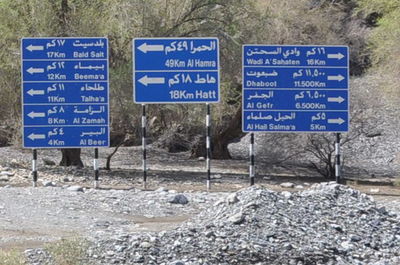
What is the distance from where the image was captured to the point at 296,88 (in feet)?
58.2

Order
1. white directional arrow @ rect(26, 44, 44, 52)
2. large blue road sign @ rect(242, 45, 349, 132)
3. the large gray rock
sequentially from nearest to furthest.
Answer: the large gray rock
white directional arrow @ rect(26, 44, 44, 52)
large blue road sign @ rect(242, 45, 349, 132)

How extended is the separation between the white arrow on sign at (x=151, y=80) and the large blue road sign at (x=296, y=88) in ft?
6.15

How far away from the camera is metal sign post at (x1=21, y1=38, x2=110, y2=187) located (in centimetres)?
1698

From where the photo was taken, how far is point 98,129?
56.6 feet

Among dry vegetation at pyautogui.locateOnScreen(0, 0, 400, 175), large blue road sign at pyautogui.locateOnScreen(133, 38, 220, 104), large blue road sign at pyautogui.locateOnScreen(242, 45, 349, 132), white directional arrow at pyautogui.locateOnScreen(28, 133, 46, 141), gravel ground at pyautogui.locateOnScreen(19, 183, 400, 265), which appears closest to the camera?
gravel ground at pyautogui.locateOnScreen(19, 183, 400, 265)

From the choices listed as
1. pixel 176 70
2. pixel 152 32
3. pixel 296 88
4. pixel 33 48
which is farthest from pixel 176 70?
pixel 152 32

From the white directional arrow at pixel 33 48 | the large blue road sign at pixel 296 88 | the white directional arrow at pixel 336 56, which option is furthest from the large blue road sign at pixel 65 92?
the white directional arrow at pixel 336 56

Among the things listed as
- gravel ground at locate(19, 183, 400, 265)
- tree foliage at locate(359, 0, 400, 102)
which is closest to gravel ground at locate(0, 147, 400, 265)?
gravel ground at locate(19, 183, 400, 265)

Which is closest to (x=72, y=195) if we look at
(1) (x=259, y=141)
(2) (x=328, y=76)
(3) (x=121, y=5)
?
(2) (x=328, y=76)

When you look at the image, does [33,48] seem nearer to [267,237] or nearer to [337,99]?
[337,99]

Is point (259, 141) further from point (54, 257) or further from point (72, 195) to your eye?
point (54, 257)

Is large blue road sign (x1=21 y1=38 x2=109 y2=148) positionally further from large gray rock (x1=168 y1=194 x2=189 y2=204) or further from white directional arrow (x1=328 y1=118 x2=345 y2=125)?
white directional arrow (x1=328 y1=118 x2=345 y2=125)

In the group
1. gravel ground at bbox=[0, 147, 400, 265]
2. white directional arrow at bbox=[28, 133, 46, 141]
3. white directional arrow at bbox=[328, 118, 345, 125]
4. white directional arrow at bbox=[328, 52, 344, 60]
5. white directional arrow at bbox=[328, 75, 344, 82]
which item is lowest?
gravel ground at bbox=[0, 147, 400, 265]

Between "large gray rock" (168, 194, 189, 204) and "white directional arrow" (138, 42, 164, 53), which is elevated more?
"white directional arrow" (138, 42, 164, 53)
